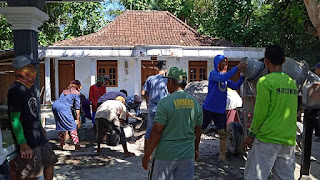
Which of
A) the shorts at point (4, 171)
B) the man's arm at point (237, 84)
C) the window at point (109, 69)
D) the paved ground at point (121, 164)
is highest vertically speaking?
the window at point (109, 69)

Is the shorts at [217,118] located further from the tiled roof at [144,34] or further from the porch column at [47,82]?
the porch column at [47,82]

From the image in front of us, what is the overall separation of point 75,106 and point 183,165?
167 inches

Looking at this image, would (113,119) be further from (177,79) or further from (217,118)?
(177,79)

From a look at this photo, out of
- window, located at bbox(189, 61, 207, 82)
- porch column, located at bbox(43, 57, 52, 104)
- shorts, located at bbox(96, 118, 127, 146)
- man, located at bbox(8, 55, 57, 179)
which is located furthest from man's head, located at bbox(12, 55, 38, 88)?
window, located at bbox(189, 61, 207, 82)

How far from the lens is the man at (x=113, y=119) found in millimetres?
6039

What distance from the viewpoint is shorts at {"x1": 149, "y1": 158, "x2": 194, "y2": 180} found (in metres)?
2.99

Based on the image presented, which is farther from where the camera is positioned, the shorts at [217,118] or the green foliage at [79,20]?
the green foliage at [79,20]

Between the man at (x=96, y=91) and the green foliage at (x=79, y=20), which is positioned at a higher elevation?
the green foliage at (x=79, y=20)

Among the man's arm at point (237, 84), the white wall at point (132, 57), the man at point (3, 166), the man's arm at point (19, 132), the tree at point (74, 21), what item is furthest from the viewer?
the tree at point (74, 21)

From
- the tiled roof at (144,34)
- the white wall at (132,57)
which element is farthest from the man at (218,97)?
the tiled roof at (144,34)

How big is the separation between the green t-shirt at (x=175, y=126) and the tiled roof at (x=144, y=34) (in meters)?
13.9

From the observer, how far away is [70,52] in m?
15.8

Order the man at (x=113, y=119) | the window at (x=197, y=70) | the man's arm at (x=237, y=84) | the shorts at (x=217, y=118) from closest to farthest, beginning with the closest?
the man's arm at (x=237, y=84) → the shorts at (x=217, y=118) → the man at (x=113, y=119) → the window at (x=197, y=70)

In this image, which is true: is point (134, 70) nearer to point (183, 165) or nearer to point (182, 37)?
point (182, 37)
